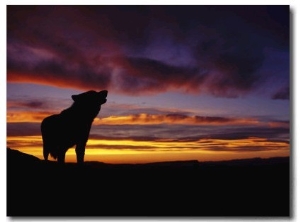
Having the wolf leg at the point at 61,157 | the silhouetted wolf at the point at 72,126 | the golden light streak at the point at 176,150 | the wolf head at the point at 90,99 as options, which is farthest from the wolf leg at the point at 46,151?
the wolf head at the point at 90,99

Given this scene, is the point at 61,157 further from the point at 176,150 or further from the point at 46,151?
the point at 176,150

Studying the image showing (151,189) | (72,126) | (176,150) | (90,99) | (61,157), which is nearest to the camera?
(151,189)

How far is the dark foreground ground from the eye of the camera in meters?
4.76

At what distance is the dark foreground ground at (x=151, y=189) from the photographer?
4.76m

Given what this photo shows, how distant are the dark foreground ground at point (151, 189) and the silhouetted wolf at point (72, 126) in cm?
22

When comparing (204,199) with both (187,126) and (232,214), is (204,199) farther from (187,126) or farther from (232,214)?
(187,126)

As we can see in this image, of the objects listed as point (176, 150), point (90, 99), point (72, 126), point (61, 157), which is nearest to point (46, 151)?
point (61, 157)

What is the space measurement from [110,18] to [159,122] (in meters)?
1.06

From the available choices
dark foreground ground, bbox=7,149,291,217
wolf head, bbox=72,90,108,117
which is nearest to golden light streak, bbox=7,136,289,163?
dark foreground ground, bbox=7,149,291,217

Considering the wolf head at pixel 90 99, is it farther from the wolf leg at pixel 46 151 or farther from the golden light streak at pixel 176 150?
the wolf leg at pixel 46 151

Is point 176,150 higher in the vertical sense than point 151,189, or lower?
higher

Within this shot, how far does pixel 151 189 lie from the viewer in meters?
4.89

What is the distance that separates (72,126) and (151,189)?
110 centimetres

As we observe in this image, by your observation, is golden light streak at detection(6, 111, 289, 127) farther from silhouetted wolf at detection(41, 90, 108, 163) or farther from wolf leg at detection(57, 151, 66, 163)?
wolf leg at detection(57, 151, 66, 163)
